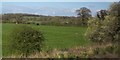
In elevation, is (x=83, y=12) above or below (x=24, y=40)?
below

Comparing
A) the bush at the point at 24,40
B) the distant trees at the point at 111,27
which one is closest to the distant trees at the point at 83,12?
the distant trees at the point at 111,27

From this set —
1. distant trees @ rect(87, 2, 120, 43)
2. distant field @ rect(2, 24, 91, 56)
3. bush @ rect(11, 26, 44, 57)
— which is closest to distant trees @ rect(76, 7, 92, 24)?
distant field @ rect(2, 24, 91, 56)

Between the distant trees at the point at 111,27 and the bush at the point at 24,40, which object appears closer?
the bush at the point at 24,40

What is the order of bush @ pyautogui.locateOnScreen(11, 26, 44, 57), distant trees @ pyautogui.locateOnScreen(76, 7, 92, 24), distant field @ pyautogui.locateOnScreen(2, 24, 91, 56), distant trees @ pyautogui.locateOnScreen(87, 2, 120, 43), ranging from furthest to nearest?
distant trees @ pyautogui.locateOnScreen(76, 7, 92, 24), distant field @ pyautogui.locateOnScreen(2, 24, 91, 56), distant trees @ pyautogui.locateOnScreen(87, 2, 120, 43), bush @ pyautogui.locateOnScreen(11, 26, 44, 57)

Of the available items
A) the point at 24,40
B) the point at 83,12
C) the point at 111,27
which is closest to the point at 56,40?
the point at 111,27

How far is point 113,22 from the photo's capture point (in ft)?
52.9

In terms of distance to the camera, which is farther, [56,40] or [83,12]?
[83,12]

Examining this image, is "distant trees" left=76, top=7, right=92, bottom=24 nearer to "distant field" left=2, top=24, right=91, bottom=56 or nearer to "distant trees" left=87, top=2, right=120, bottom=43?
"distant field" left=2, top=24, right=91, bottom=56

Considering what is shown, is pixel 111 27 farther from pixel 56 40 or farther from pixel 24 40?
pixel 56 40

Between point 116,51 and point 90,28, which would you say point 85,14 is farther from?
point 116,51

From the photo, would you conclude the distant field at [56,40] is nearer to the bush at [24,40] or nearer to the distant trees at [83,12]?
the bush at [24,40]

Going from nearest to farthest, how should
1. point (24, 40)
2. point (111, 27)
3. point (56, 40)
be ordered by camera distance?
1. point (24, 40)
2. point (111, 27)
3. point (56, 40)

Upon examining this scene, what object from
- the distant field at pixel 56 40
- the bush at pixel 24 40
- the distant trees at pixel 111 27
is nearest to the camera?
the bush at pixel 24 40

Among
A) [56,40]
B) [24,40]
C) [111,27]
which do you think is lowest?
[56,40]
